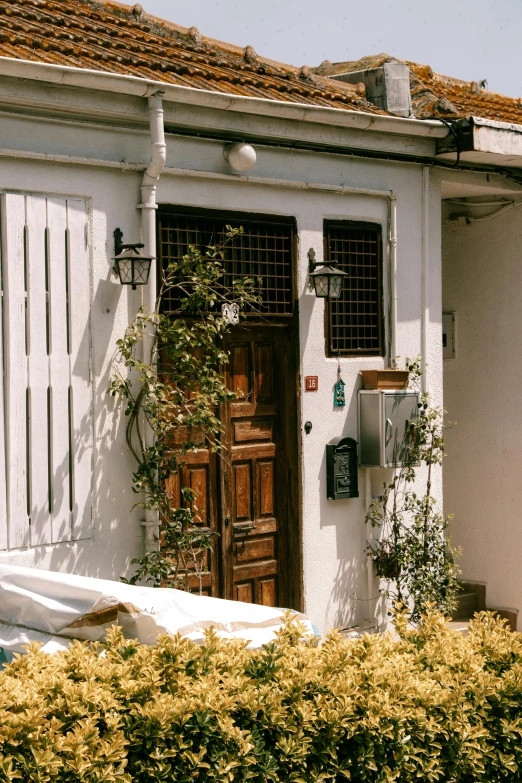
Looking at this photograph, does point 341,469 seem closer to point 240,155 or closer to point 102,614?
point 240,155

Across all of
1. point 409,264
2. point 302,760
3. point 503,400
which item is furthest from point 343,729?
point 503,400

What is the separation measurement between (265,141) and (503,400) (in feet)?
13.5

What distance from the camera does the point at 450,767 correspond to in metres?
4.61

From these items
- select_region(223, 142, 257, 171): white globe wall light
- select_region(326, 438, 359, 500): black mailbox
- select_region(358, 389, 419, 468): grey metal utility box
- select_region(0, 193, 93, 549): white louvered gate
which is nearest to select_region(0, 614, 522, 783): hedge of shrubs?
select_region(0, 193, 93, 549): white louvered gate

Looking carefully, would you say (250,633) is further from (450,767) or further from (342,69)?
(342,69)

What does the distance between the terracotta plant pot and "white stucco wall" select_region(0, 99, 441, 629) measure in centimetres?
9

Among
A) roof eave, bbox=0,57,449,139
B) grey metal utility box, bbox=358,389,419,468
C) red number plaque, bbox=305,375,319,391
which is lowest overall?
grey metal utility box, bbox=358,389,419,468

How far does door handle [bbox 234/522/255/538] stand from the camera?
861 centimetres

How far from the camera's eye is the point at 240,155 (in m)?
8.16

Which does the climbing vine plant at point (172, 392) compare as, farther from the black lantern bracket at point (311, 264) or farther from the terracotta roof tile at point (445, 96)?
the terracotta roof tile at point (445, 96)

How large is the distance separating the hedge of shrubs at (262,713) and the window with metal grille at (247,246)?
3.78 metres

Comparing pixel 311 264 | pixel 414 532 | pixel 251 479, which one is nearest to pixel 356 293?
pixel 311 264

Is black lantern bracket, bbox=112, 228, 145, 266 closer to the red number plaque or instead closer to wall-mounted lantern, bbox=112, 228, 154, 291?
wall-mounted lantern, bbox=112, 228, 154, 291

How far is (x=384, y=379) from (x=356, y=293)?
814 mm
